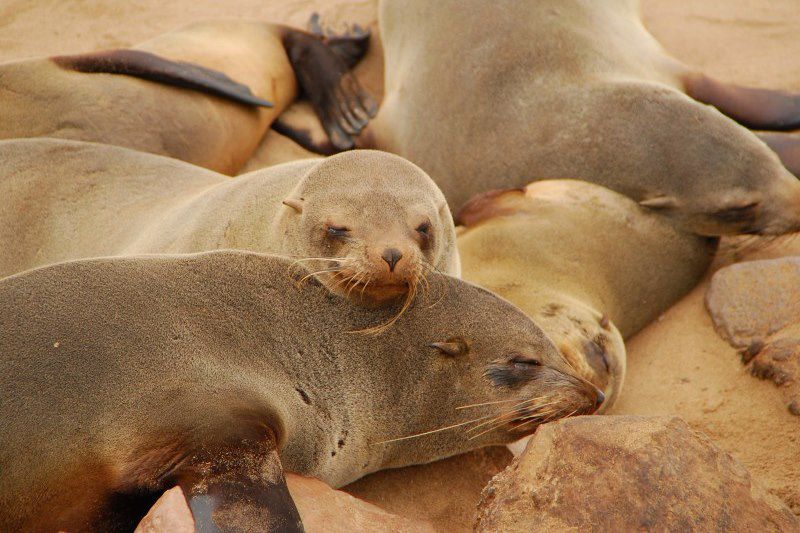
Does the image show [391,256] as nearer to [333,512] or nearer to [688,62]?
[333,512]

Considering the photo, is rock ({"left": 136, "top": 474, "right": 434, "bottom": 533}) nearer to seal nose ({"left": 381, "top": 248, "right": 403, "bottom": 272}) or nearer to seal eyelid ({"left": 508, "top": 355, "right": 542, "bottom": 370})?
seal eyelid ({"left": 508, "top": 355, "right": 542, "bottom": 370})

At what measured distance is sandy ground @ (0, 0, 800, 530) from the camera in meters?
3.69

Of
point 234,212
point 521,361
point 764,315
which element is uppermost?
point 521,361

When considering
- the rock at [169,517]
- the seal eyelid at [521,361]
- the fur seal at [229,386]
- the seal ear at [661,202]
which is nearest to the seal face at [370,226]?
the fur seal at [229,386]

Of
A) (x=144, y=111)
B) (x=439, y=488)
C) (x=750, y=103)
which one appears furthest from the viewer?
(x=750, y=103)

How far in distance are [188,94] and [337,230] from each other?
8.83ft

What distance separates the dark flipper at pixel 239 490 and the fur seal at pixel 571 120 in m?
2.85

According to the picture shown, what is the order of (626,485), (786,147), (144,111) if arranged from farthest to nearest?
(144,111) → (786,147) → (626,485)

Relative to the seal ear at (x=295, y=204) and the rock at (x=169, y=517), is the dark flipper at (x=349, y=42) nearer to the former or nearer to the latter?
the seal ear at (x=295, y=204)

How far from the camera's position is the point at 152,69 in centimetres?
574

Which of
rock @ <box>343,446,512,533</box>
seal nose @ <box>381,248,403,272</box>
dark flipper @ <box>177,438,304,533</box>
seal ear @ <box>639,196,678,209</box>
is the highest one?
seal nose @ <box>381,248,403,272</box>

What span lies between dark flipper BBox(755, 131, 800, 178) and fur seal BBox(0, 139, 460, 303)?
2.38 m

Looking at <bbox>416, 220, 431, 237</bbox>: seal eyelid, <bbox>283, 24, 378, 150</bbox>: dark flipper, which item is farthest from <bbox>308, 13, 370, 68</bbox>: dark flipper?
<bbox>416, 220, 431, 237</bbox>: seal eyelid

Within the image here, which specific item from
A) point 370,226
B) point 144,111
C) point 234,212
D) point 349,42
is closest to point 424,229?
point 370,226
